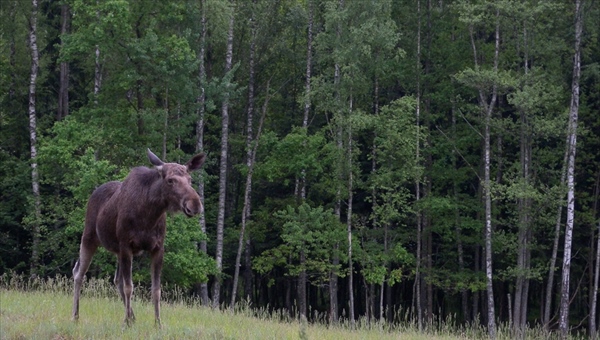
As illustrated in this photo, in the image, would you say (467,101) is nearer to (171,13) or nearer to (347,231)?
(347,231)

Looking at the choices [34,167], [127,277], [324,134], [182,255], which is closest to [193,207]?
[127,277]

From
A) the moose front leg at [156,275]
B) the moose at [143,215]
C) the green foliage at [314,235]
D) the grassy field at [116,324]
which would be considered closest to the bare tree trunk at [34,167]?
the green foliage at [314,235]

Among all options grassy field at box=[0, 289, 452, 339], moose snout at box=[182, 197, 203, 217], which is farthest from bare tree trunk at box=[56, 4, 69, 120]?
moose snout at box=[182, 197, 203, 217]

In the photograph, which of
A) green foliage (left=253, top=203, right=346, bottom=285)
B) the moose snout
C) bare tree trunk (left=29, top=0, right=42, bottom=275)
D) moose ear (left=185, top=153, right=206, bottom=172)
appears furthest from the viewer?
green foliage (left=253, top=203, right=346, bottom=285)

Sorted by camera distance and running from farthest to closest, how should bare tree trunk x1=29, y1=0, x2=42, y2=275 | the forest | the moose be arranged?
bare tree trunk x1=29, y1=0, x2=42, y2=275, the forest, the moose

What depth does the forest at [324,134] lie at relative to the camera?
30.5 meters

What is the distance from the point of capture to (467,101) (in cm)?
4162

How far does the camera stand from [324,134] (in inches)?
1521

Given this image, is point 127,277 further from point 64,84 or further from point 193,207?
point 64,84

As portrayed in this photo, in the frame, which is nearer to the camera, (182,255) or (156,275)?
(156,275)

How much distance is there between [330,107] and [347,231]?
219 inches

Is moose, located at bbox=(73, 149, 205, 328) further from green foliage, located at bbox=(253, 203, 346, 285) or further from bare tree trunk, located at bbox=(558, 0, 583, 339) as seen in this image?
green foliage, located at bbox=(253, 203, 346, 285)

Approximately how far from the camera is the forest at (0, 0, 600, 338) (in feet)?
100

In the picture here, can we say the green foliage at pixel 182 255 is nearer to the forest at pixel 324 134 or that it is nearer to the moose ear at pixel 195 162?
the forest at pixel 324 134
